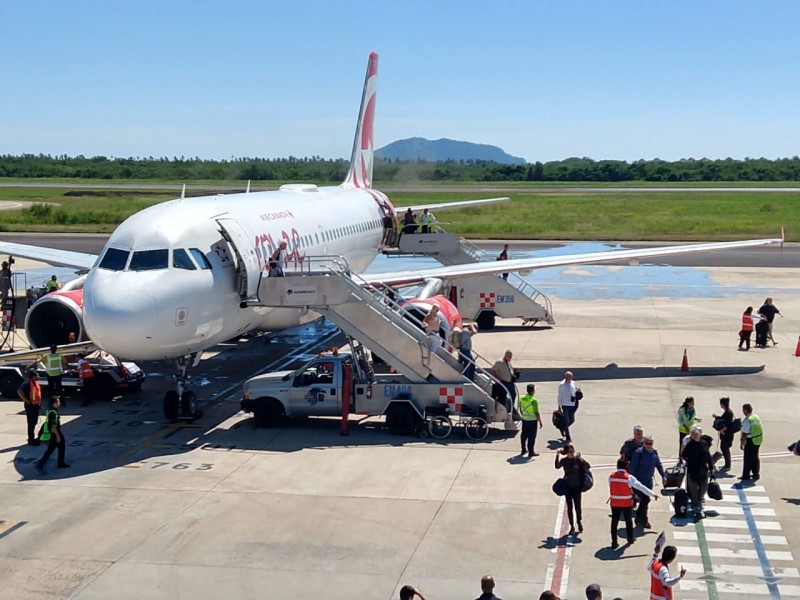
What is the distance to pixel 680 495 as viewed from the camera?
16.6 m

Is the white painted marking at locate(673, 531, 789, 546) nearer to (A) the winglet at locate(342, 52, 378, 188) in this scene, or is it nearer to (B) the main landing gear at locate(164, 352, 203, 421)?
(B) the main landing gear at locate(164, 352, 203, 421)

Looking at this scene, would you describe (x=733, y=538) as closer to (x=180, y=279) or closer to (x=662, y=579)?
(x=662, y=579)

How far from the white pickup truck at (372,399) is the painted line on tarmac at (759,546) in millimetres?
5810

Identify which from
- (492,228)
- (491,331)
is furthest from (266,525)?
(492,228)

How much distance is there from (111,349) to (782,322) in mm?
25714

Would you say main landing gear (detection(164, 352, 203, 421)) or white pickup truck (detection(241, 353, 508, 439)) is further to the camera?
main landing gear (detection(164, 352, 203, 421))

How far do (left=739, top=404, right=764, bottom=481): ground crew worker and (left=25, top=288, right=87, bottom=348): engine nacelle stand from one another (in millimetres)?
16709

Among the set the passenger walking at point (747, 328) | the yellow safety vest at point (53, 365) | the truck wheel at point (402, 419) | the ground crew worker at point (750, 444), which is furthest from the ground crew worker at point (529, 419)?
the passenger walking at point (747, 328)

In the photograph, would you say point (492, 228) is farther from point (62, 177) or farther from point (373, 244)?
point (62, 177)

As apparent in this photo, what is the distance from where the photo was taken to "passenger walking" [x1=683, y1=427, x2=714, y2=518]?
659 inches

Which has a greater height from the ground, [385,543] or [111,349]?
[111,349]

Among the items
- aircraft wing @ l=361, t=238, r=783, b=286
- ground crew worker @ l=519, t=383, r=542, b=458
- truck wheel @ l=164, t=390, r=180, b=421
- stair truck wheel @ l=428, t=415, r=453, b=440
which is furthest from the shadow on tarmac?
truck wheel @ l=164, t=390, r=180, b=421

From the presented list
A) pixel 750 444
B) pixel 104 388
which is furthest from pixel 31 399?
pixel 750 444

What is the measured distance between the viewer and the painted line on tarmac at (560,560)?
45.6ft
